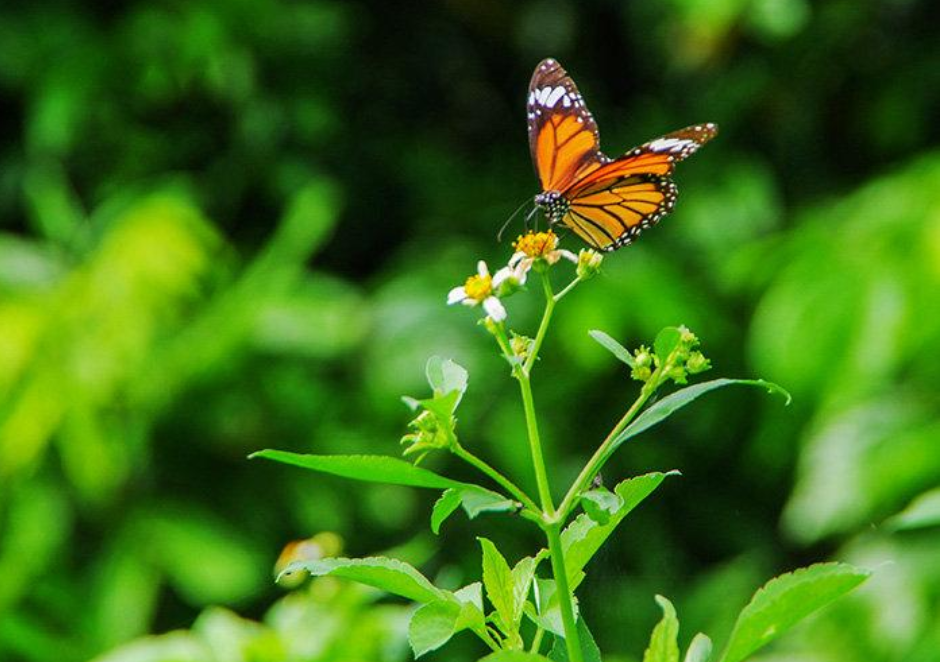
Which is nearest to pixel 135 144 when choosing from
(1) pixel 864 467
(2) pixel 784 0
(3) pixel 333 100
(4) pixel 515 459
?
(3) pixel 333 100

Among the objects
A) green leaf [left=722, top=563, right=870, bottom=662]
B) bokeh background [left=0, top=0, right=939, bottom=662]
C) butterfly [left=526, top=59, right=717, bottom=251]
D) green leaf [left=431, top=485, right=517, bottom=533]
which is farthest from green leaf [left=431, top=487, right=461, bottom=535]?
bokeh background [left=0, top=0, right=939, bottom=662]

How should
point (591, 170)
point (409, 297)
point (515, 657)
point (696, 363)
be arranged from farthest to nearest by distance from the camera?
point (409, 297) < point (591, 170) < point (696, 363) < point (515, 657)

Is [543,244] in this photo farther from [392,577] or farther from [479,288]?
[392,577]

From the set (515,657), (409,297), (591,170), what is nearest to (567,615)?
(515,657)

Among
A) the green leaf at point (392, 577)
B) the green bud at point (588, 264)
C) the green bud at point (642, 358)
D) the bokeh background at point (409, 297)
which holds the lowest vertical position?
the green leaf at point (392, 577)

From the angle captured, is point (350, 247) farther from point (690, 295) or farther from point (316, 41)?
point (690, 295)

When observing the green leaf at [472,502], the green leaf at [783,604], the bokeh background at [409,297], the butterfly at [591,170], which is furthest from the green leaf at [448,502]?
the bokeh background at [409,297]

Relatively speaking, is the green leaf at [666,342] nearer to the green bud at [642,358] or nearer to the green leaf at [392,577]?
the green bud at [642,358]

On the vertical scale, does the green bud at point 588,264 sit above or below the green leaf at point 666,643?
above
